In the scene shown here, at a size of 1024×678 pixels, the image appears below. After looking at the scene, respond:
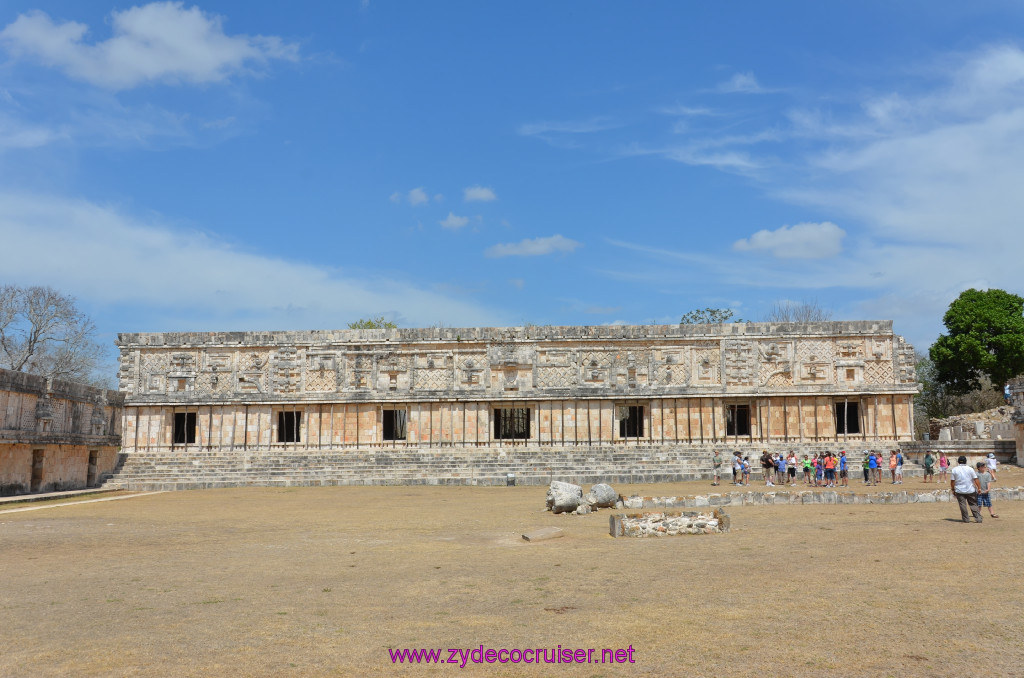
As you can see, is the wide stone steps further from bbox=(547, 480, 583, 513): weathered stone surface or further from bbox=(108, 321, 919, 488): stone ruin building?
bbox=(547, 480, 583, 513): weathered stone surface

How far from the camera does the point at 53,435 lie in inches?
954

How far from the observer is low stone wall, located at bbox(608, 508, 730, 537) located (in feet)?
40.3

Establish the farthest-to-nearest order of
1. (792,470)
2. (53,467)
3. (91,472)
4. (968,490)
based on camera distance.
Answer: (91,472) < (53,467) < (792,470) < (968,490)

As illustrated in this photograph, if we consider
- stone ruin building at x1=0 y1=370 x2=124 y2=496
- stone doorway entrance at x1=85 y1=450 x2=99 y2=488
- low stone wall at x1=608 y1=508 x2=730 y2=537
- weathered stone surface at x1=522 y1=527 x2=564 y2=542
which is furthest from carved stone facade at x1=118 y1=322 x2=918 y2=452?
weathered stone surface at x1=522 y1=527 x2=564 y2=542

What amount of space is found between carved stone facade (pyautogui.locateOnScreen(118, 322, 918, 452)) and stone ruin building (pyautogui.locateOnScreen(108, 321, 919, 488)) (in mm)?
56

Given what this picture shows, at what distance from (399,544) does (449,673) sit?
6.44 meters

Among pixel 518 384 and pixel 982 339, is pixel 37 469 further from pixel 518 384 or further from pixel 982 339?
pixel 982 339

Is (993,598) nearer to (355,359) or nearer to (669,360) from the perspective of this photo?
(669,360)

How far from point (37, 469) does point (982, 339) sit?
43384 mm

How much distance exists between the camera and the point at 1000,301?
40781 mm

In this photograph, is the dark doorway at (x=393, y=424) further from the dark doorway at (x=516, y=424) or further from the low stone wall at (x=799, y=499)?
the low stone wall at (x=799, y=499)

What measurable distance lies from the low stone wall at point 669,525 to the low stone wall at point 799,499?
12.2 feet

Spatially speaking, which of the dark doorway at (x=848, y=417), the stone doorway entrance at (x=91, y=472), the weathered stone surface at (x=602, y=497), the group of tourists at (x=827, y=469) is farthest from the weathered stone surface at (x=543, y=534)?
the dark doorway at (x=848, y=417)

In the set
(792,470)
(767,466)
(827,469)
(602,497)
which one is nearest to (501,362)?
(767,466)
